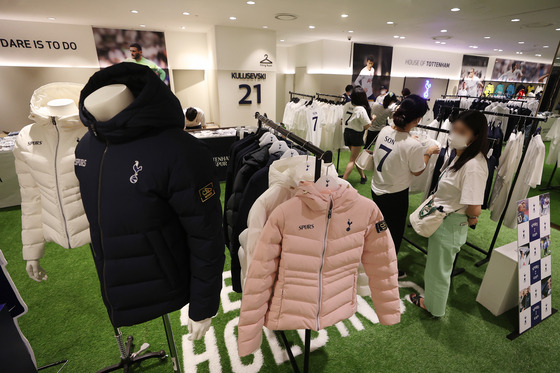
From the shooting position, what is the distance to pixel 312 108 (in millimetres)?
5410

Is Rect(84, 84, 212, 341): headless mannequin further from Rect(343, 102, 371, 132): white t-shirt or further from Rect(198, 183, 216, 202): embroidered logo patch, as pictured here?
Rect(343, 102, 371, 132): white t-shirt

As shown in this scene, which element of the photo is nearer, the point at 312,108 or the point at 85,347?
the point at 85,347

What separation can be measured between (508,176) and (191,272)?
10.2 ft

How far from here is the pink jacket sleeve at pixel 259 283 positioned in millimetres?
1236

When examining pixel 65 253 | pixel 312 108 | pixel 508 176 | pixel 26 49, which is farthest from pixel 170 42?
pixel 508 176

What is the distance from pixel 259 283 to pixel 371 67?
10977 mm

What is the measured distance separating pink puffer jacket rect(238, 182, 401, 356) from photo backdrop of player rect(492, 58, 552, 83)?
1777 centimetres

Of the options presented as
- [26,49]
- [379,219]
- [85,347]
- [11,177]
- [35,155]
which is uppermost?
[26,49]

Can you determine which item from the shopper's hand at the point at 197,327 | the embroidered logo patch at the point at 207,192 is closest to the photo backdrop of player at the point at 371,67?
the embroidered logo patch at the point at 207,192

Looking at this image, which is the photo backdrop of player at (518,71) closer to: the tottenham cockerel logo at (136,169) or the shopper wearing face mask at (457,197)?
the shopper wearing face mask at (457,197)

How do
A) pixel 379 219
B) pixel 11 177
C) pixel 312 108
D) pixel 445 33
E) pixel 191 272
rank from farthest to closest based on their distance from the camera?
pixel 445 33
pixel 312 108
pixel 11 177
pixel 379 219
pixel 191 272

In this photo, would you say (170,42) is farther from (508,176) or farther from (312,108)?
(508,176)

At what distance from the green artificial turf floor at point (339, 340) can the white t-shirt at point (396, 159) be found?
1.06 meters

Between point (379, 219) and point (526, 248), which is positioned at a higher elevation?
point (379, 219)
